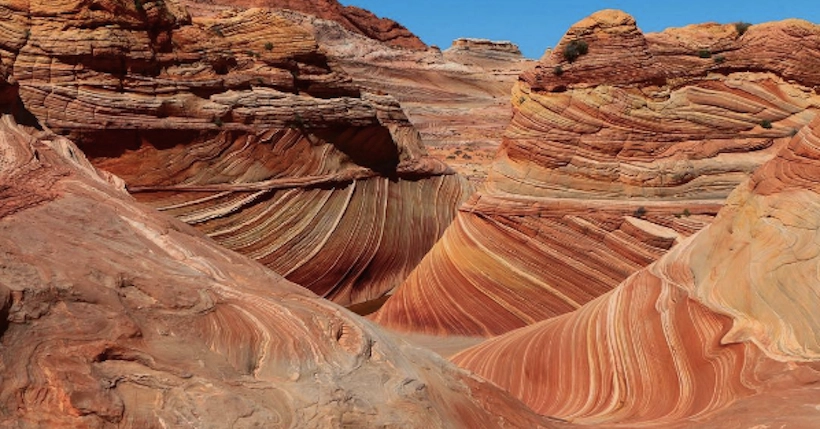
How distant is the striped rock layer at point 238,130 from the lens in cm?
1444

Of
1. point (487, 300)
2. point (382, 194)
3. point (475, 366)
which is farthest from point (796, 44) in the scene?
point (382, 194)

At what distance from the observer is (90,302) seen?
4.28 meters

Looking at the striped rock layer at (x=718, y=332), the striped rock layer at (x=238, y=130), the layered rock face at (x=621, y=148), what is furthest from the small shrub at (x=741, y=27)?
the striped rock layer at (x=238, y=130)

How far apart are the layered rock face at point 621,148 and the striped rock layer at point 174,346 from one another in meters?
6.86

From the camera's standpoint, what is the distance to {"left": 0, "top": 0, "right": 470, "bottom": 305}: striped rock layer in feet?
47.4

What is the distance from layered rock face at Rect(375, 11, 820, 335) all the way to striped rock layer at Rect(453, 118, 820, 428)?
2.84 m

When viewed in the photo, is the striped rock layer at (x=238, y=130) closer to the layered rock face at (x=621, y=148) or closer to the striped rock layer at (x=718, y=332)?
the layered rock face at (x=621, y=148)

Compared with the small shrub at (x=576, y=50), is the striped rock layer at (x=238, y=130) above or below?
below

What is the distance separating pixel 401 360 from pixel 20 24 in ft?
40.3

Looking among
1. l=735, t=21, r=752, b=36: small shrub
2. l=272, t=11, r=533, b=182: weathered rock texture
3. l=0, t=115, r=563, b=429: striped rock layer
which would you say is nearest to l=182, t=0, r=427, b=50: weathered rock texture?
l=272, t=11, r=533, b=182: weathered rock texture

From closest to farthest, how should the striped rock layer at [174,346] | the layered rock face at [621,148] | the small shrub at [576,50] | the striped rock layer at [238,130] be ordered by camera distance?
1. the striped rock layer at [174,346]
2. the layered rock face at [621,148]
3. the small shrub at [576,50]
4. the striped rock layer at [238,130]

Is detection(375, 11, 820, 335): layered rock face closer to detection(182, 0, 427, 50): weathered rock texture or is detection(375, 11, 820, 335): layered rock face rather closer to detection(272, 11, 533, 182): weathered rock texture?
detection(272, 11, 533, 182): weathered rock texture

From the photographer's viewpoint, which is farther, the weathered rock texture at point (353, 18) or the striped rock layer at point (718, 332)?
the weathered rock texture at point (353, 18)

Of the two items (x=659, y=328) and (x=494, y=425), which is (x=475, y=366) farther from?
(x=494, y=425)
